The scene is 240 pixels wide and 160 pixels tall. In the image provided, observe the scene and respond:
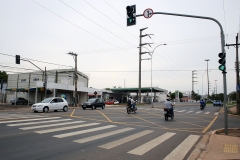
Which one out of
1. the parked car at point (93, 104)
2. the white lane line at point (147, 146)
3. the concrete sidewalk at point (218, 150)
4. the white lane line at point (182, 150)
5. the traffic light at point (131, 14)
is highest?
the traffic light at point (131, 14)

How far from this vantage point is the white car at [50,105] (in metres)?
22.3

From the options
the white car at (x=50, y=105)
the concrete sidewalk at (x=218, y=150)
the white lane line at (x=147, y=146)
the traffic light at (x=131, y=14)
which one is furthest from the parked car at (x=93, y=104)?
the concrete sidewalk at (x=218, y=150)

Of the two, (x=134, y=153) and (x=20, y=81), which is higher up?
(x=20, y=81)

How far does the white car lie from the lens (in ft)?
73.3

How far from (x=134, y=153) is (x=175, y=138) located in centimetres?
346

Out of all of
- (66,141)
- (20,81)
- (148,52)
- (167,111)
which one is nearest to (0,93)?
(20,81)

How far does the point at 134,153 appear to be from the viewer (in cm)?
678

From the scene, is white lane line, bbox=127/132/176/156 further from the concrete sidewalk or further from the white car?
the white car

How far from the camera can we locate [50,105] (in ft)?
75.9

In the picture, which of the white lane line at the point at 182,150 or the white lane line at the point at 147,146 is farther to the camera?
the white lane line at the point at 147,146

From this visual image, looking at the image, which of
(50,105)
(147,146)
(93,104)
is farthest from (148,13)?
(93,104)

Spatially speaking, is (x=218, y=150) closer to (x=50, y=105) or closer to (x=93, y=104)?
(x=50, y=105)

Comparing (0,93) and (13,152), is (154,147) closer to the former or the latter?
(13,152)

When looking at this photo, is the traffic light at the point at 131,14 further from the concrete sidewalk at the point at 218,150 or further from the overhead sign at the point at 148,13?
the concrete sidewalk at the point at 218,150
